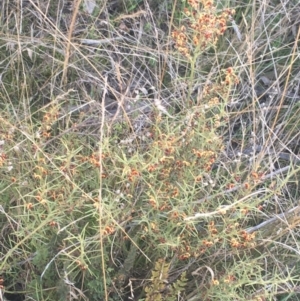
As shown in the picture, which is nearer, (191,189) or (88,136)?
(191,189)

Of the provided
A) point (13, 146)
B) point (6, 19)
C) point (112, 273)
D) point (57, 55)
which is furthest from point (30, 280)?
point (6, 19)

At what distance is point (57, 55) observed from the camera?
5.81ft

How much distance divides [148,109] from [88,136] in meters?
0.23

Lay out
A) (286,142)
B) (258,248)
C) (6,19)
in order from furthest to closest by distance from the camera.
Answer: (6,19) < (286,142) < (258,248)

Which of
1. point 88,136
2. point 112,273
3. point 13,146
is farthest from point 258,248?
point 13,146

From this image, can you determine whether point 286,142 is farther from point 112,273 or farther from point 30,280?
point 30,280

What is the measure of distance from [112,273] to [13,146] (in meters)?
0.34

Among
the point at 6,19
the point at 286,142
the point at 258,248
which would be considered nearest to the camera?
the point at 258,248

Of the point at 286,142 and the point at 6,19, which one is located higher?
the point at 6,19

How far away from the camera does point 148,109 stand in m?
1.69

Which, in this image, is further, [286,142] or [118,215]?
[286,142]

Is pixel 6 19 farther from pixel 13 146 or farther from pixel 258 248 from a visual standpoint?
pixel 258 248

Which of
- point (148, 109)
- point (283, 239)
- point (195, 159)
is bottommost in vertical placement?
point (283, 239)

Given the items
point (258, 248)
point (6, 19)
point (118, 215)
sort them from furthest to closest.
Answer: point (6, 19) < point (258, 248) < point (118, 215)
